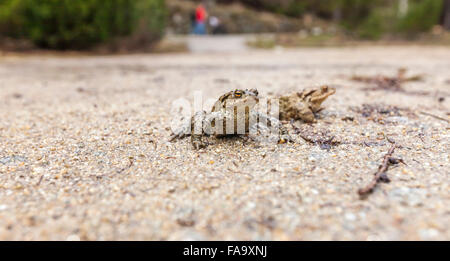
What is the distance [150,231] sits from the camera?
1381 mm

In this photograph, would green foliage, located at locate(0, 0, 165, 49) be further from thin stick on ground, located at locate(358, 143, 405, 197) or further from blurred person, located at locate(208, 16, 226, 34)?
blurred person, located at locate(208, 16, 226, 34)

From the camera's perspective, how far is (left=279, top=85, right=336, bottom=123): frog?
2699 mm

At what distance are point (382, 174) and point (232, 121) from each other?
38.4 inches

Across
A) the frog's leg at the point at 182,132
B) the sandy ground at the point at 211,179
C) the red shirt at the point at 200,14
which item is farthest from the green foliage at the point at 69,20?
the frog's leg at the point at 182,132

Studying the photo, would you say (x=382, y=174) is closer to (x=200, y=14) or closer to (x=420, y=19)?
(x=420, y=19)

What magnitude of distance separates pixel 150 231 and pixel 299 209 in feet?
2.26

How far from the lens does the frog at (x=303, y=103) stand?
2.70m

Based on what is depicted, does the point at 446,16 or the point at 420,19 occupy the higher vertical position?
the point at 446,16

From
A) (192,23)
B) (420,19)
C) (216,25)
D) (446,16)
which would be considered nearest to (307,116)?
(420,19)

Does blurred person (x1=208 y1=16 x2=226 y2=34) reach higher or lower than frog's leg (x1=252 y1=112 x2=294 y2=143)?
higher

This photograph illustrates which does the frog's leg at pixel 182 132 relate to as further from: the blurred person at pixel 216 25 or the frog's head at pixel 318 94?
the blurred person at pixel 216 25

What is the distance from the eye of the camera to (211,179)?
5.87 ft

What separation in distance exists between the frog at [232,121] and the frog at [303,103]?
0.81ft

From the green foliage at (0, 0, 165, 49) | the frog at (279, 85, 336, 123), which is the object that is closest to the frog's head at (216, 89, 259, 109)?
the frog at (279, 85, 336, 123)
